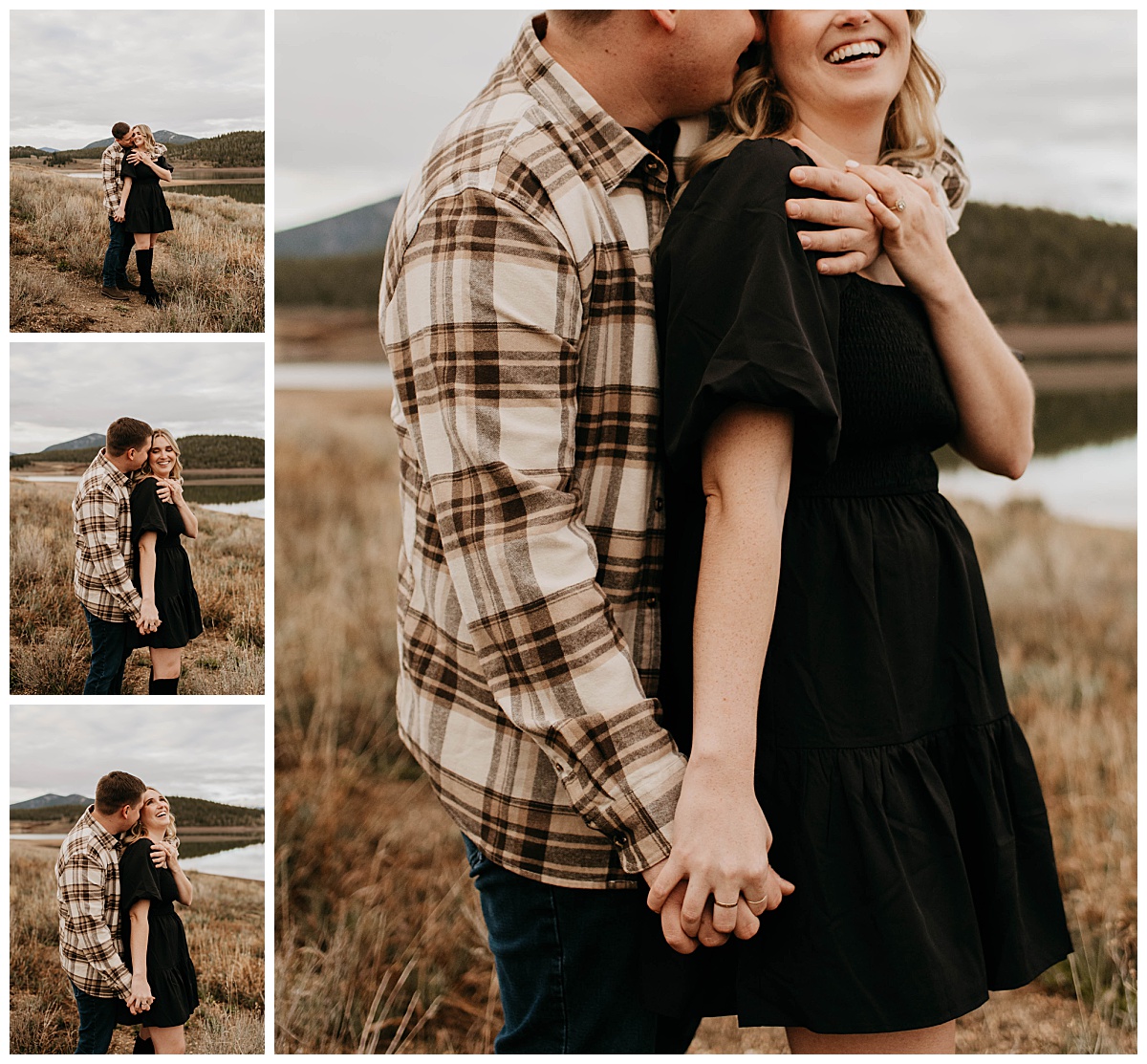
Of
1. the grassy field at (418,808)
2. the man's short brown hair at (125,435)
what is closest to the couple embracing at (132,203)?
the man's short brown hair at (125,435)

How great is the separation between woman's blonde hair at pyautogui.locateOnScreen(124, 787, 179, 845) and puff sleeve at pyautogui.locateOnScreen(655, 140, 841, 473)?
1.05 m

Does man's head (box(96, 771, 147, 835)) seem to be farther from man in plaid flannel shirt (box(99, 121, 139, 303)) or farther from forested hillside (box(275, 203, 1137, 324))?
forested hillside (box(275, 203, 1137, 324))

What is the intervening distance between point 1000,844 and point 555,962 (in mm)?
610

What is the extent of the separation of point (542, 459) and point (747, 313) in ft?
0.95

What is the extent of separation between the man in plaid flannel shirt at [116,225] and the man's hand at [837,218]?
1.09 m

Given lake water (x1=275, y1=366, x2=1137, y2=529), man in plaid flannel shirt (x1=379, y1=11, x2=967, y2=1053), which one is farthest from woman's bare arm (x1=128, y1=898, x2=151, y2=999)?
lake water (x1=275, y1=366, x2=1137, y2=529)

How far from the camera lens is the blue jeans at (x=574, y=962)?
122cm

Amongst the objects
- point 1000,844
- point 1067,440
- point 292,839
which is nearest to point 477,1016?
point 292,839

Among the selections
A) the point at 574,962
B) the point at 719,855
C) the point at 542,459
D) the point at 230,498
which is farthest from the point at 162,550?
the point at 719,855

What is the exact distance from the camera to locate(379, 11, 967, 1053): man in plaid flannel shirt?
3.56 ft

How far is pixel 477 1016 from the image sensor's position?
249cm

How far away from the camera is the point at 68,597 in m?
1.50

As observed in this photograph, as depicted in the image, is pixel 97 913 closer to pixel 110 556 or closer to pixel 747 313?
pixel 110 556

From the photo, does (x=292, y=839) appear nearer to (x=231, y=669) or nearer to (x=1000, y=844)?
(x=231, y=669)
